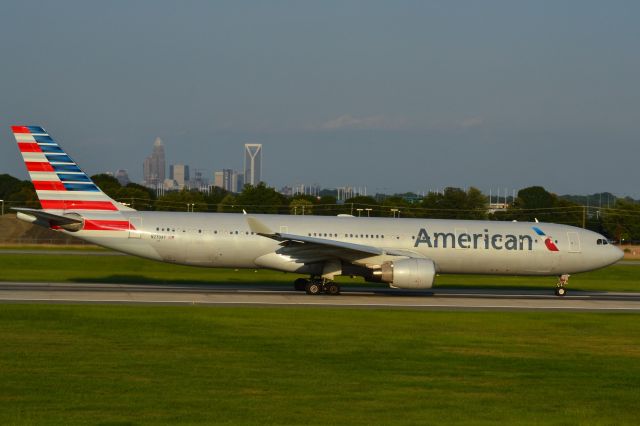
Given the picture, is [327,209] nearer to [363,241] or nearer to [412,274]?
[363,241]

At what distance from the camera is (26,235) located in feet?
251

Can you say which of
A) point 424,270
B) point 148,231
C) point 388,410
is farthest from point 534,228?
point 388,410

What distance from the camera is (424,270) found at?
3019cm

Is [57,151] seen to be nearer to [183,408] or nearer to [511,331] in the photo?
[511,331]

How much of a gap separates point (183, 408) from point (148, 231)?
2037 centimetres

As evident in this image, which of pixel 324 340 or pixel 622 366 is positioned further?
pixel 324 340

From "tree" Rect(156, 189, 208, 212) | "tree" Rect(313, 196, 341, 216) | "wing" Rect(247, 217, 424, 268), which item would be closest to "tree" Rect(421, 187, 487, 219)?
"tree" Rect(313, 196, 341, 216)

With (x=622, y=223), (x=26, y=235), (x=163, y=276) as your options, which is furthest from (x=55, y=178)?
(x=622, y=223)

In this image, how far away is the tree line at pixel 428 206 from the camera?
101 meters

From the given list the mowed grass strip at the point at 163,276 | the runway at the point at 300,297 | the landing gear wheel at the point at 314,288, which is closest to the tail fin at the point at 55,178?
the runway at the point at 300,297

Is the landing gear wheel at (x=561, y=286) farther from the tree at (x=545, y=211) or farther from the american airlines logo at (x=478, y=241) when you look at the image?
the tree at (x=545, y=211)

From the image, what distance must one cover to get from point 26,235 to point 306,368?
6521cm

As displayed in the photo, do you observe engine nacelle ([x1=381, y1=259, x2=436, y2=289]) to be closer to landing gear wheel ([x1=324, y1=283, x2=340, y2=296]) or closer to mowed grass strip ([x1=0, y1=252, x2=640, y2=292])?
landing gear wheel ([x1=324, y1=283, x2=340, y2=296])

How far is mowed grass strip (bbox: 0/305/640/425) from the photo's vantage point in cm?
1263
